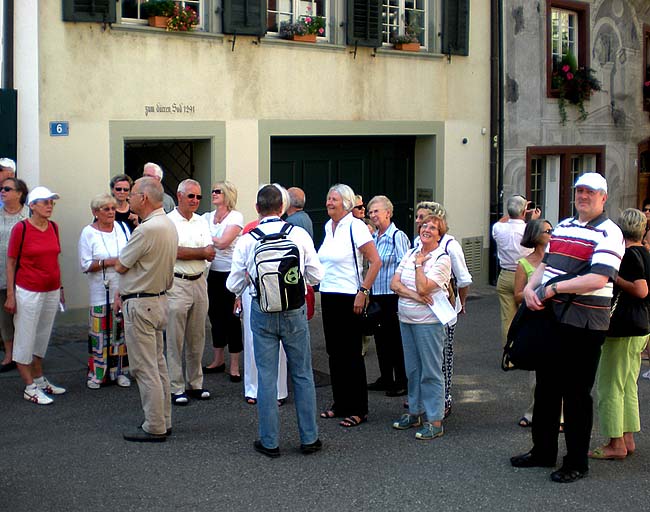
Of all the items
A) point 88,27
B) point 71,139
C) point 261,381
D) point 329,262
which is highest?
point 88,27

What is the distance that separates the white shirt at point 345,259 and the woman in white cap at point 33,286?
241cm

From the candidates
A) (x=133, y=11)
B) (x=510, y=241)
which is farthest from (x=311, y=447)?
(x=133, y=11)

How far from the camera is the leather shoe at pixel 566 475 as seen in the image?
6535mm

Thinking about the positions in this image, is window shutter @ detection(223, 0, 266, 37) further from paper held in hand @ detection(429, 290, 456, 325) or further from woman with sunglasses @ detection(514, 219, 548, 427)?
paper held in hand @ detection(429, 290, 456, 325)

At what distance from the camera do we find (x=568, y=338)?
646 cm

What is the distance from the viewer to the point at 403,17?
51.2 ft

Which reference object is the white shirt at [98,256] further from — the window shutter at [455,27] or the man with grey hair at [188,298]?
the window shutter at [455,27]

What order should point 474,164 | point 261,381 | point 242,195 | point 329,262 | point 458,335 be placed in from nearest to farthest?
point 261,381
point 329,262
point 458,335
point 242,195
point 474,164

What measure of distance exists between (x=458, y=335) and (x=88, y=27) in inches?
224

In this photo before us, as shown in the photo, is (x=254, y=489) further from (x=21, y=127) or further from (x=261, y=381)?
(x=21, y=127)

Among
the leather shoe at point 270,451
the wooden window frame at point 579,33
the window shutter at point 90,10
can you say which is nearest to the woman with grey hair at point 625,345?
the leather shoe at point 270,451

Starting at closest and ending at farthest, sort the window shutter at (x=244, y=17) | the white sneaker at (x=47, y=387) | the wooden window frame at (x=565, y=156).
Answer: the white sneaker at (x=47, y=387), the window shutter at (x=244, y=17), the wooden window frame at (x=565, y=156)

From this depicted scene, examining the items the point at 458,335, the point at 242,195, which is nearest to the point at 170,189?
the point at 242,195

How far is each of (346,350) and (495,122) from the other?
384 inches
